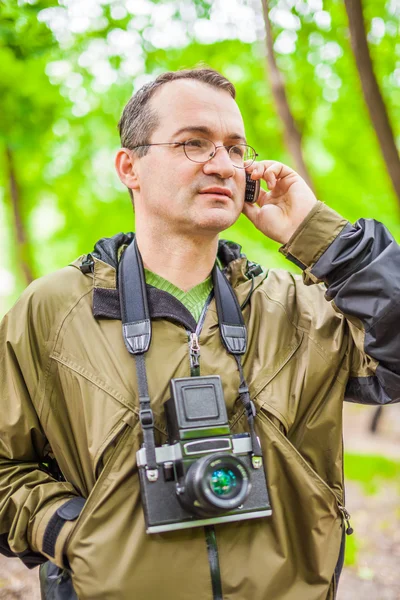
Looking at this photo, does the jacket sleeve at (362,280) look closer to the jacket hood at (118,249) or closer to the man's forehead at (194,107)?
the jacket hood at (118,249)

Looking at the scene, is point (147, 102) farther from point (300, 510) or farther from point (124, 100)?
point (124, 100)

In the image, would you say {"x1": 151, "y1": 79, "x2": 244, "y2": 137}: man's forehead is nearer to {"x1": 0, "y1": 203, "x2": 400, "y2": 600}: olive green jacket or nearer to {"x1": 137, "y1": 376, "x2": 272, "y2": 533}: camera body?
{"x1": 0, "y1": 203, "x2": 400, "y2": 600}: olive green jacket

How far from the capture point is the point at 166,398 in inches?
91.0

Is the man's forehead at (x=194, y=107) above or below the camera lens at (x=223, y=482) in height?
above

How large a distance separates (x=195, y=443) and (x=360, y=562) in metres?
4.14

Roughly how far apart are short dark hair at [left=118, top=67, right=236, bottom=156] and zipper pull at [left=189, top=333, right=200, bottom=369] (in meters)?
0.93

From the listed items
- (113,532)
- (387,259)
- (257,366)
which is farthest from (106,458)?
(387,259)

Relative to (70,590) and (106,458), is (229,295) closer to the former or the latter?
(106,458)

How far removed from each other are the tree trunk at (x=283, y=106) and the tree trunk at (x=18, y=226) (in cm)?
423

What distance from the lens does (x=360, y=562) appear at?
17.8 feet

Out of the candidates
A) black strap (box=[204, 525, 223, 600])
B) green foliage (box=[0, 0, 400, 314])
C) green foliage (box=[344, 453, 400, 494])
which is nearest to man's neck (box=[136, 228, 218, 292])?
black strap (box=[204, 525, 223, 600])

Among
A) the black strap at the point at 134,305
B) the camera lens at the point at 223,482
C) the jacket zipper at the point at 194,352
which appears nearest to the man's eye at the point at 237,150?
the black strap at the point at 134,305

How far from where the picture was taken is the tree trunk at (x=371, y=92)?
4672mm

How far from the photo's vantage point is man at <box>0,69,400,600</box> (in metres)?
2.13
